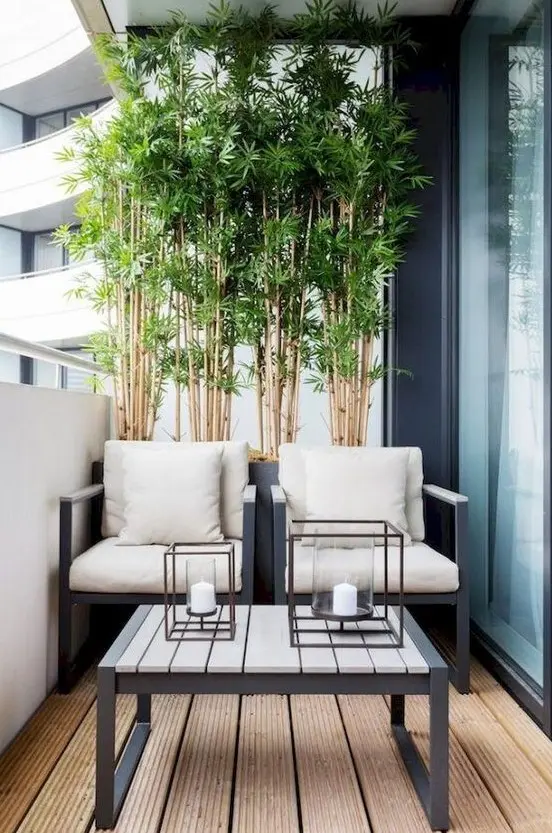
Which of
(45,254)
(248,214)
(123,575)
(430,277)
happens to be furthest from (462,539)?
(45,254)

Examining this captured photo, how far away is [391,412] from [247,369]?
72 cm

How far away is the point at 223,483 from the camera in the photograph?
2941 mm

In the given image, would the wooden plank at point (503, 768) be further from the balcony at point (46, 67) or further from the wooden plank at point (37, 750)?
the balcony at point (46, 67)

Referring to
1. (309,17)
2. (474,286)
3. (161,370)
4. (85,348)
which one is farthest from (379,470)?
(309,17)

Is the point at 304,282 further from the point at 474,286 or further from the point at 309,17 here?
the point at 309,17

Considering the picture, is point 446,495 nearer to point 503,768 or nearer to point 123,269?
point 503,768

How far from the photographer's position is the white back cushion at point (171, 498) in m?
2.71

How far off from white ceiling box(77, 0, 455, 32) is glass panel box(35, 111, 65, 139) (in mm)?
Answer: 818

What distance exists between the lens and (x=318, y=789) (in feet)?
5.96

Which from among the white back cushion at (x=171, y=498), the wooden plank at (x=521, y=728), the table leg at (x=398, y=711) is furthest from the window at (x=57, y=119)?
the wooden plank at (x=521, y=728)

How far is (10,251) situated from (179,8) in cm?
149

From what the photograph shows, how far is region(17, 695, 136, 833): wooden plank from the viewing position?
1.66 m

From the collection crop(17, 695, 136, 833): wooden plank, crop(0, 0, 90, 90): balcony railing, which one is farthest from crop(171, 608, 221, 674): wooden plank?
crop(0, 0, 90, 90): balcony railing

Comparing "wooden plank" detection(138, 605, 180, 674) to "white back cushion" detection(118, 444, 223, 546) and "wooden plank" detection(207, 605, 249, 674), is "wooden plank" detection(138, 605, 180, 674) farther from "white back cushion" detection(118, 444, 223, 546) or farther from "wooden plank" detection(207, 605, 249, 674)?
"white back cushion" detection(118, 444, 223, 546)
